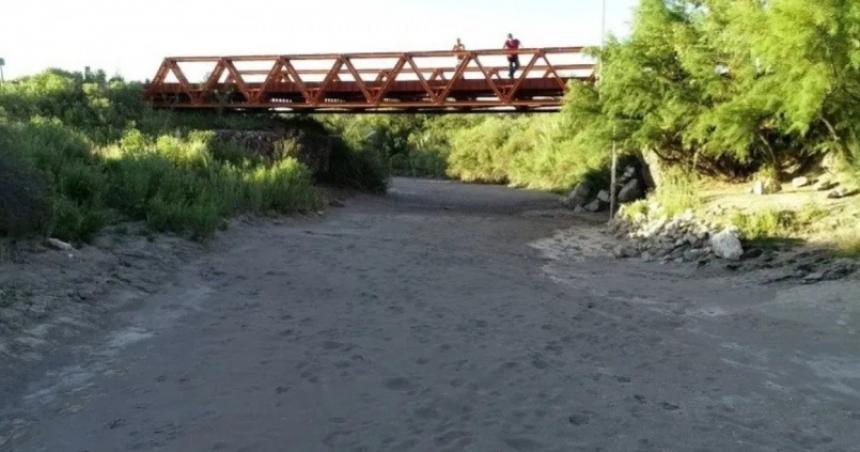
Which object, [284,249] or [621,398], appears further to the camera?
[284,249]

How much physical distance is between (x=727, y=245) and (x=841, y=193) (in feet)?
9.40

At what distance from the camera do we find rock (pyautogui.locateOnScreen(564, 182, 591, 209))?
27828mm

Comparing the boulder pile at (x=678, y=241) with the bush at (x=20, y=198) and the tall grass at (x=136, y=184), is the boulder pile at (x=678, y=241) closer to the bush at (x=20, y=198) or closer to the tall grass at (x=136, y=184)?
the tall grass at (x=136, y=184)

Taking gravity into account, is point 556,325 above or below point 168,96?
below

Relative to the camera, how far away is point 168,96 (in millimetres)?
30016

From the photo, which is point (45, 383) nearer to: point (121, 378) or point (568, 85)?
→ point (121, 378)

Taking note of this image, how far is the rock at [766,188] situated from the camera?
53.9 ft

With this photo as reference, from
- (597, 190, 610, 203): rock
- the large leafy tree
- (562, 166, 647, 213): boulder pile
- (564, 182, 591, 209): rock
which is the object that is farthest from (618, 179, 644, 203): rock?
(564, 182, 591, 209): rock

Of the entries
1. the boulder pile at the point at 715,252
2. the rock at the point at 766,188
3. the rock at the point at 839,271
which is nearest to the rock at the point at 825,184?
the rock at the point at 766,188

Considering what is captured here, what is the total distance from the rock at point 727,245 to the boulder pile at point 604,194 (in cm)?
916

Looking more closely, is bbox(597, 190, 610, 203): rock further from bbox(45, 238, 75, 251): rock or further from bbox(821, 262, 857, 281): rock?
bbox(45, 238, 75, 251): rock

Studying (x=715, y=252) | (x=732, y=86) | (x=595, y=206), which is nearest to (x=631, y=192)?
(x=595, y=206)

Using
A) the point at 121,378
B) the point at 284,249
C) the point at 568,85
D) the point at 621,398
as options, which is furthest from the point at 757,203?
the point at 121,378

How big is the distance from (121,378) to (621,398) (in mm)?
4171
